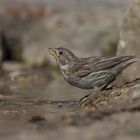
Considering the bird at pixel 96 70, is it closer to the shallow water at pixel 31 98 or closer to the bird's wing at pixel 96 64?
the bird's wing at pixel 96 64

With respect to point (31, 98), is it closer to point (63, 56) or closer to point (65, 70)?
point (63, 56)

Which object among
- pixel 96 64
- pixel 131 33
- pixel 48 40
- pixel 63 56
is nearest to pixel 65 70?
pixel 63 56

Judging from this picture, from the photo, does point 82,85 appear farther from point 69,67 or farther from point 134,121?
point 134,121

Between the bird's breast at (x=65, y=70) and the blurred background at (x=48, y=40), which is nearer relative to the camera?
the bird's breast at (x=65, y=70)

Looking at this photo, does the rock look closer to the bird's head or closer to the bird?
the bird's head

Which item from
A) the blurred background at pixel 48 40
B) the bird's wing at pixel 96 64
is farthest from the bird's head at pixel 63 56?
the blurred background at pixel 48 40

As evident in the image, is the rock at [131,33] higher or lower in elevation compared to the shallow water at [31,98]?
higher

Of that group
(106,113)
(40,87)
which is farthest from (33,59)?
(106,113)
